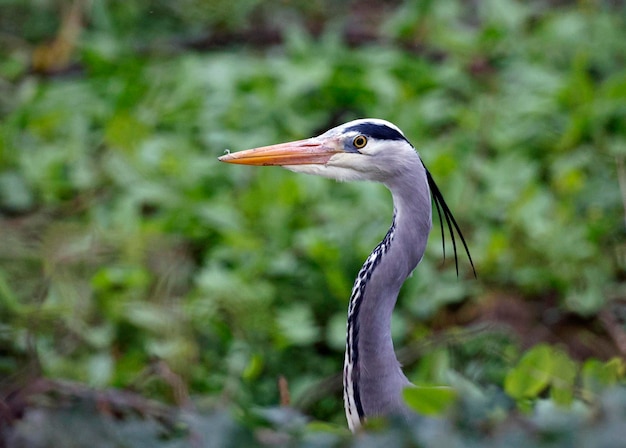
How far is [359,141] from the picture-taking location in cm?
235

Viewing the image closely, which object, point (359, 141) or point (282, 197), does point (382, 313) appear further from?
point (282, 197)

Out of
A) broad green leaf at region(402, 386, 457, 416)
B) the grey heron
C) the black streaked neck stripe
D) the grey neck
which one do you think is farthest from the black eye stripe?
broad green leaf at region(402, 386, 457, 416)

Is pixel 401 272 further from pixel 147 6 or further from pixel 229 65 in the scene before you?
pixel 147 6

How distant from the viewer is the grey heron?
2.22m

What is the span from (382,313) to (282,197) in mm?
1890

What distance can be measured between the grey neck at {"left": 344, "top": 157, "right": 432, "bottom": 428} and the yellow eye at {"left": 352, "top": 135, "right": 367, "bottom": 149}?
151 millimetres

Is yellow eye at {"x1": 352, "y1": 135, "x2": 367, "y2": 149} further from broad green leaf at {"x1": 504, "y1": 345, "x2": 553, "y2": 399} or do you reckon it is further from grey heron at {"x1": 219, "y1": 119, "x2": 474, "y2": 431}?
broad green leaf at {"x1": 504, "y1": 345, "x2": 553, "y2": 399}

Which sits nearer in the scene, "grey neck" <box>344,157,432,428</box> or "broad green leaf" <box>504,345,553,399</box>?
"grey neck" <box>344,157,432,428</box>

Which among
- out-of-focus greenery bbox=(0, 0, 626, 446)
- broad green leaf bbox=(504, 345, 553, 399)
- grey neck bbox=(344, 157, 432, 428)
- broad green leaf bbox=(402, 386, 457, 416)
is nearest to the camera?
broad green leaf bbox=(402, 386, 457, 416)

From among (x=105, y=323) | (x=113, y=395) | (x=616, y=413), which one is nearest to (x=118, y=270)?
(x=105, y=323)

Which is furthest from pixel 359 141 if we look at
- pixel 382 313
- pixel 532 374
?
pixel 532 374

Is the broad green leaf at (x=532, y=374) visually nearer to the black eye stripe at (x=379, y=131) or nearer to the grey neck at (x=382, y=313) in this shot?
the grey neck at (x=382, y=313)

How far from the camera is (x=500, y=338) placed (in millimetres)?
3402

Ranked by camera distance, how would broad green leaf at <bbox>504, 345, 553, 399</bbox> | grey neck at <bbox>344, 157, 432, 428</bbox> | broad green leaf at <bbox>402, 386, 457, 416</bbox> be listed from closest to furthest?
broad green leaf at <bbox>402, 386, 457, 416</bbox> < grey neck at <bbox>344, 157, 432, 428</bbox> < broad green leaf at <bbox>504, 345, 553, 399</bbox>
